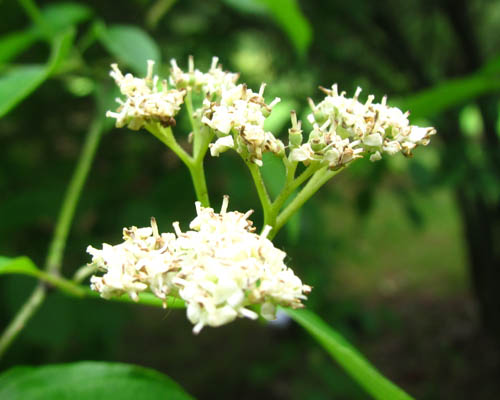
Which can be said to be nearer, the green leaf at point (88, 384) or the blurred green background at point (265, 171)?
the green leaf at point (88, 384)

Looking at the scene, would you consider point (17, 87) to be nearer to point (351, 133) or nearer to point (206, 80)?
point (206, 80)

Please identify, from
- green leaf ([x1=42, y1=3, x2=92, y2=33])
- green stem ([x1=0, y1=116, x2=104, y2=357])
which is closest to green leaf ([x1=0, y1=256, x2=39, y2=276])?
green stem ([x1=0, y1=116, x2=104, y2=357])

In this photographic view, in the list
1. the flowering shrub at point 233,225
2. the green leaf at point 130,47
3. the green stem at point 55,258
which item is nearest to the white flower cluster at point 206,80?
the flowering shrub at point 233,225

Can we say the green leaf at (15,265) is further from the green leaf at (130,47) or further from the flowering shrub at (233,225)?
the green leaf at (130,47)

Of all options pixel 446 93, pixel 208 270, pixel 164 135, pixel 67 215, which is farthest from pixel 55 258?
pixel 446 93

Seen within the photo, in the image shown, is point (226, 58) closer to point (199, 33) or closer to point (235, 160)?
point (199, 33)

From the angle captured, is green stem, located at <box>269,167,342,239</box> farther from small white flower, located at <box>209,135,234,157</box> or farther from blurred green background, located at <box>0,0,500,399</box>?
blurred green background, located at <box>0,0,500,399</box>
